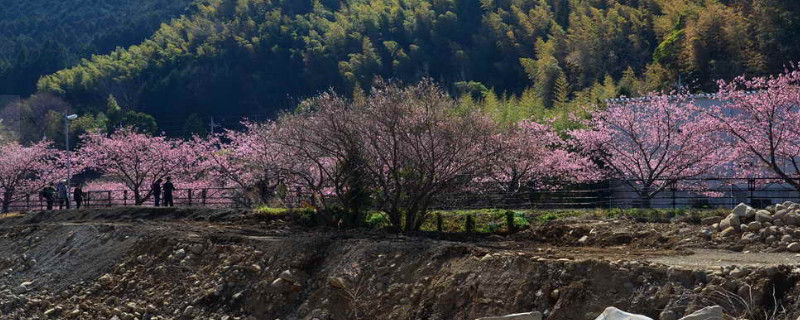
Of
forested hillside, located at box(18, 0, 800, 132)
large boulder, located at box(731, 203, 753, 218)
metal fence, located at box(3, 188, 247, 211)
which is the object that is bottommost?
large boulder, located at box(731, 203, 753, 218)

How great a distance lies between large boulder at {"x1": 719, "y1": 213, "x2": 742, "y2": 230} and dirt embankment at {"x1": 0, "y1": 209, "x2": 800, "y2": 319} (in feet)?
2.27

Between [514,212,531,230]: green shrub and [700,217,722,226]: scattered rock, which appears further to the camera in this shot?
[514,212,531,230]: green shrub

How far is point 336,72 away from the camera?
94062 millimetres

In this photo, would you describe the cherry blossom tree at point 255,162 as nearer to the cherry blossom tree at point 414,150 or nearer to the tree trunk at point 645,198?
the cherry blossom tree at point 414,150

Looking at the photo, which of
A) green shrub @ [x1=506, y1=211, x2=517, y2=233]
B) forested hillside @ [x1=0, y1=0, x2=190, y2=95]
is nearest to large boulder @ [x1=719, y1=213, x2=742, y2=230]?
green shrub @ [x1=506, y1=211, x2=517, y2=233]

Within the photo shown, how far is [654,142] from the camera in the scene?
33.2 m

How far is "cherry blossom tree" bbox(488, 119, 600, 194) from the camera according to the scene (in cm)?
3148

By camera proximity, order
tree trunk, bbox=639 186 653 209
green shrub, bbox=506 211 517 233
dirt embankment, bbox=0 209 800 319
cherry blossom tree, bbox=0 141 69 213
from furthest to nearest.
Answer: cherry blossom tree, bbox=0 141 69 213 → tree trunk, bbox=639 186 653 209 → green shrub, bbox=506 211 517 233 → dirt embankment, bbox=0 209 800 319

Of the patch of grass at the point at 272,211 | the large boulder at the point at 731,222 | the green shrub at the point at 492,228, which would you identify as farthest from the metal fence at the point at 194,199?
the large boulder at the point at 731,222

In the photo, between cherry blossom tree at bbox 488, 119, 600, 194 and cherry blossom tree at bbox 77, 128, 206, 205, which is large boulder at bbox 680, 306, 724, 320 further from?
cherry blossom tree at bbox 77, 128, 206, 205

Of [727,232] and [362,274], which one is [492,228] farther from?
[727,232]

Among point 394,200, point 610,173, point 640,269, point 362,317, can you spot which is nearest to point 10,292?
point 394,200

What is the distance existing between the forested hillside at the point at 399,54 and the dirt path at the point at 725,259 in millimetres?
44309

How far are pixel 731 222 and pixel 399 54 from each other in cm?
7521
